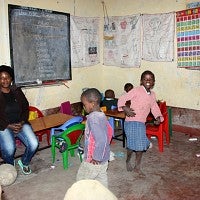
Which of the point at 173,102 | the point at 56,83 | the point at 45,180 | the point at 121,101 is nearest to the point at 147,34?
the point at 173,102

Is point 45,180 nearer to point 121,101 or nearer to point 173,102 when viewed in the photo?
point 121,101

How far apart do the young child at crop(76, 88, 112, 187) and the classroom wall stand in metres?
2.88

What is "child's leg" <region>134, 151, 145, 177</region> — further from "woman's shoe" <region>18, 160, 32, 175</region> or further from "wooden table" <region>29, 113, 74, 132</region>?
"woman's shoe" <region>18, 160, 32, 175</region>

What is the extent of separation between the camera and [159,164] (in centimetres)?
436

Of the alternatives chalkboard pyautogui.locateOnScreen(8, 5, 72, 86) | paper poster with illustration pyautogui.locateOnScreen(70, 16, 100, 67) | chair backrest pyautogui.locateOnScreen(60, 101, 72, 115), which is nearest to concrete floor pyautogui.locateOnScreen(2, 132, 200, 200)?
chair backrest pyautogui.locateOnScreen(60, 101, 72, 115)

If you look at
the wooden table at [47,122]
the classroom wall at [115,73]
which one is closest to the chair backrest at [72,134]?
the wooden table at [47,122]

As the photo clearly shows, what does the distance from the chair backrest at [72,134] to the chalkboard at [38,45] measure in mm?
1828

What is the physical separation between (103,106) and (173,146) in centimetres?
157

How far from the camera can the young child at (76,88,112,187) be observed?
8.58ft

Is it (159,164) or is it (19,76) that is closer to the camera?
(159,164)

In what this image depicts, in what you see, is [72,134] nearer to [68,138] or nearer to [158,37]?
[68,138]

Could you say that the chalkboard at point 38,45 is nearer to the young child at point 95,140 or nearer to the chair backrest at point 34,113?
the chair backrest at point 34,113

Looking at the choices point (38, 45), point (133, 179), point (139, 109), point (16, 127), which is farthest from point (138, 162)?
point (38, 45)

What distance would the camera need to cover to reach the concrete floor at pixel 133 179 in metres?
3.44
